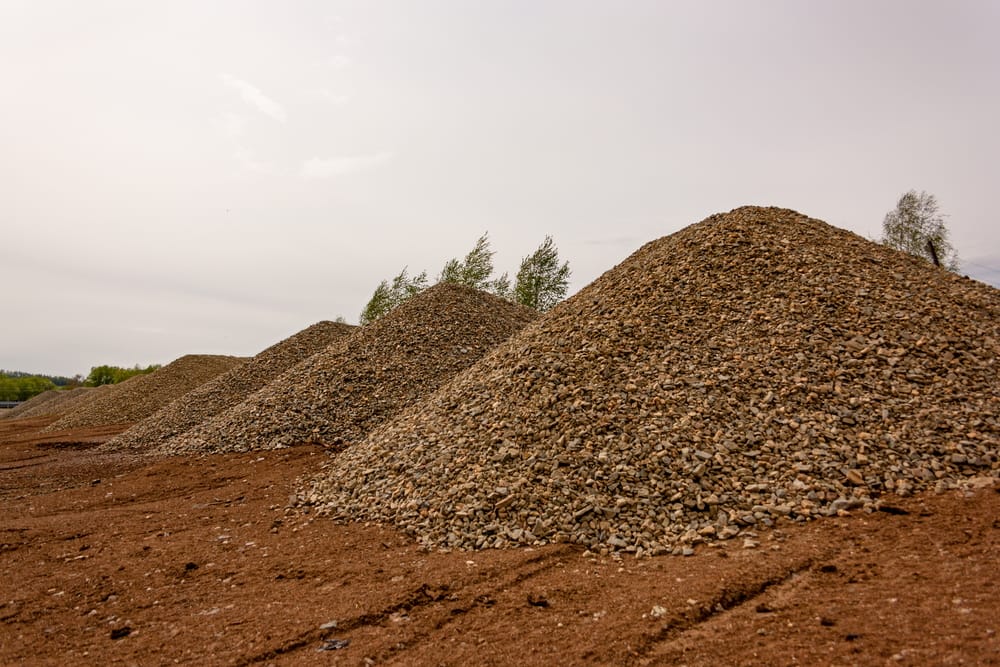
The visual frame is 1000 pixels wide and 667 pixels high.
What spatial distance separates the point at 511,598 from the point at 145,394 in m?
28.6

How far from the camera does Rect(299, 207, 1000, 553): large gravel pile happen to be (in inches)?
259

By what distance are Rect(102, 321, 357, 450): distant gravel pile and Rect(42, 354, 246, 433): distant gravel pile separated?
5792 mm

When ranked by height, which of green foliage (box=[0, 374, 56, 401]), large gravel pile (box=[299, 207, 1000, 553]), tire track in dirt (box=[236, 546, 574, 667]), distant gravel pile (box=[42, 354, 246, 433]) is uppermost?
green foliage (box=[0, 374, 56, 401])

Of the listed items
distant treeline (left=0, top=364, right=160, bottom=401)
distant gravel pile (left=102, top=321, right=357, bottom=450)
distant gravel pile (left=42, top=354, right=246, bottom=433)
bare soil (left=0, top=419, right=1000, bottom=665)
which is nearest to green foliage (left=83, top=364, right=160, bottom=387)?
distant treeline (left=0, top=364, right=160, bottom=401)

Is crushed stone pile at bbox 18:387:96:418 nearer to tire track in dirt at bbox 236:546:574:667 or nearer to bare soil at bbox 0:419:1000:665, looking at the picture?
bare soil at bbox 0:419:1000:665

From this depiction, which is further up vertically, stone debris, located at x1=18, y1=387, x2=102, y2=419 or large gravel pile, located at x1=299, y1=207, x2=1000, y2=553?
stone debris, located at x1=18, y1=387, x2=102, y2=419

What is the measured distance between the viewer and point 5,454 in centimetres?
1642

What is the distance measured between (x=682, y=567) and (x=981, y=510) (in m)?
3.43

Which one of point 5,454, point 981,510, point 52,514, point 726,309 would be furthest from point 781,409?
point 5,454

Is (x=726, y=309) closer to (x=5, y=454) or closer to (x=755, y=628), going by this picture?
(x=755, y=628)

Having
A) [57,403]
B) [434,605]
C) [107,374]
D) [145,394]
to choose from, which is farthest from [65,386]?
[434,605]

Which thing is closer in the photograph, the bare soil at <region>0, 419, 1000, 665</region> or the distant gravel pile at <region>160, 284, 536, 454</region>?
the bare soil at <region>0, 419, 1000, 665</region>

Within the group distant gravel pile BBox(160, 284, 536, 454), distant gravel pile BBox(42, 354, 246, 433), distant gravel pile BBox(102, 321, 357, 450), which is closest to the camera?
distant gravel pile BBox(160, 284, 536, 454)

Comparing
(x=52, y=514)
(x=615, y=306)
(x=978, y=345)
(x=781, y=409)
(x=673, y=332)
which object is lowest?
(x=52, y=514)
